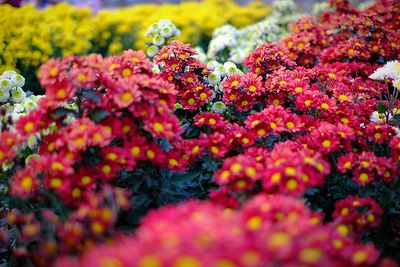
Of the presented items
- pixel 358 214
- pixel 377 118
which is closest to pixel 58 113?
pixel 358 214

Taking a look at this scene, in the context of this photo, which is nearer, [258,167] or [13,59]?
[258,167]

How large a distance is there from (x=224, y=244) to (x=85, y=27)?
493 cm

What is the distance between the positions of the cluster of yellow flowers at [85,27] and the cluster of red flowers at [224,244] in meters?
3.27

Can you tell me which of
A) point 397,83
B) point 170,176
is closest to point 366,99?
point 397,83

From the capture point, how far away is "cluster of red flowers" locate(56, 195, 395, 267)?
1.15 metres

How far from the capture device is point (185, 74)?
2.76 meters

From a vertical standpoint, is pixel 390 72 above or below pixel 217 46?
above

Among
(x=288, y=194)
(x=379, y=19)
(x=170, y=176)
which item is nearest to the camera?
(x=288, y=194)

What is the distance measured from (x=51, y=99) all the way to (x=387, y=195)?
5.46 feet

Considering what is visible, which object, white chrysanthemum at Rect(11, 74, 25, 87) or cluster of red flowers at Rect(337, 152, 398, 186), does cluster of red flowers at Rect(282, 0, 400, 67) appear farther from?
white chrysanthemum at Rect(11, 74, 25, 87)

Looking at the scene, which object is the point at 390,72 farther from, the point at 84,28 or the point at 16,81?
the point at 84,28

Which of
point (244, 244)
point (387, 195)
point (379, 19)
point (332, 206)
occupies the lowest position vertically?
point (332, 206)

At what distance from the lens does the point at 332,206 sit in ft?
7.80

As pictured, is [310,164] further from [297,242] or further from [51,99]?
[51,99]
